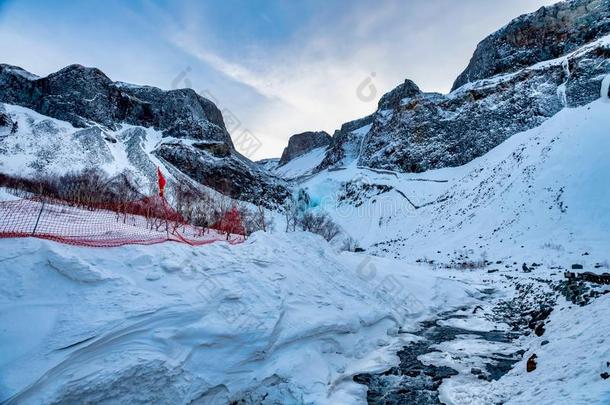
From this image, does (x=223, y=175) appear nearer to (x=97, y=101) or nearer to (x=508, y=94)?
(x=97, y=101)

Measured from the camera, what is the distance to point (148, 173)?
43.8 metres

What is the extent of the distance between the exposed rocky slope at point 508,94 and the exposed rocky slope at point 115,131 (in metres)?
20.7

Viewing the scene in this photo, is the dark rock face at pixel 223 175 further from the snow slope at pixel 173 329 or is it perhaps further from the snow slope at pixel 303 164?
the snow slope at pixel 173 329

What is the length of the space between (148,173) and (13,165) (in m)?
13.0

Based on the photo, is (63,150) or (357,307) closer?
(357,307)

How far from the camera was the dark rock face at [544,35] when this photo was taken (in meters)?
45.8

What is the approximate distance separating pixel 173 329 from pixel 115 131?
57213 millimetres

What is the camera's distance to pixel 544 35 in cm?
5028

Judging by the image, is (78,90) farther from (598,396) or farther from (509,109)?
(598,396)

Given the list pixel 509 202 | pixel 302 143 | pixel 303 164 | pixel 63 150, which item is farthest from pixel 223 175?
pixel 302 143

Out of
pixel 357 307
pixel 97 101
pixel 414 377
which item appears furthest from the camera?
pixel 97 101

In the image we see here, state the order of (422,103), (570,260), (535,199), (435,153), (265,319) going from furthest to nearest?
(422,103) → (435,153) → (535,199) → (570,260) → (265,319)

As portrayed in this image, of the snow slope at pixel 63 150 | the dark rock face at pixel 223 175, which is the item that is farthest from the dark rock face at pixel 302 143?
the snow slope at pixel 63 150

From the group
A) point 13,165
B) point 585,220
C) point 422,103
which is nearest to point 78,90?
point 13,165
